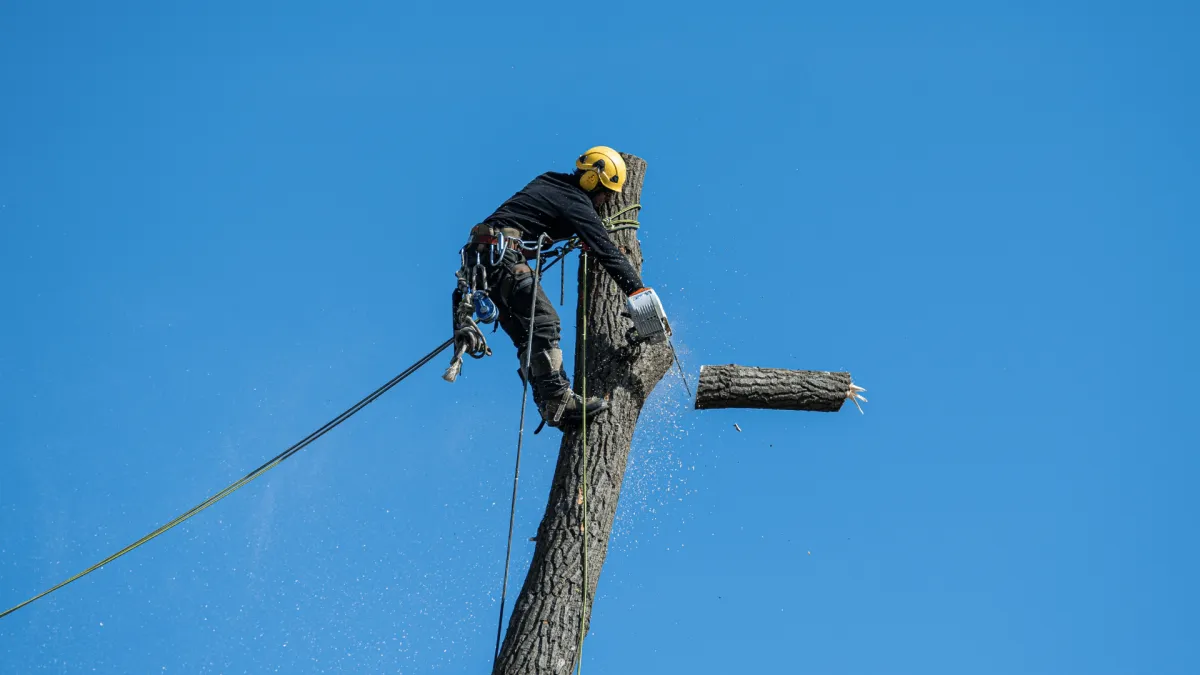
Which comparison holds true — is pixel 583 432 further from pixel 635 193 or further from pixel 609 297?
pixel 635 193

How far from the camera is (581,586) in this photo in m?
5.67

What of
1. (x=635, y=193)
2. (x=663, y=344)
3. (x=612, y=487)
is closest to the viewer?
(x=612, y=487)

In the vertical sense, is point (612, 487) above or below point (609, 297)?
below

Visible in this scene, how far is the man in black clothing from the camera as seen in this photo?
6.23m

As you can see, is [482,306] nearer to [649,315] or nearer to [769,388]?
[649,315]

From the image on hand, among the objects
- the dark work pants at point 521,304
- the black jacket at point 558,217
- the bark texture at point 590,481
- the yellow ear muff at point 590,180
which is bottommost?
the bark texture at point 590,481

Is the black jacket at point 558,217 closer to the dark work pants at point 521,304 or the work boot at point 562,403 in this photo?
the dark work pants at point 521,304

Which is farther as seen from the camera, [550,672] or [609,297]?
[609,297]

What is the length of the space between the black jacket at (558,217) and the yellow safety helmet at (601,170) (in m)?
0.08

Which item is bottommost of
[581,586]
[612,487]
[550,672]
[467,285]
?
[550,672]

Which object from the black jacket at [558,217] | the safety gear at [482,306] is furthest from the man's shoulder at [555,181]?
the safety gear at [482,306]

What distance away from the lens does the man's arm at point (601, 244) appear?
6.36m

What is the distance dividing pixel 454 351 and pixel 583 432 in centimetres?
78

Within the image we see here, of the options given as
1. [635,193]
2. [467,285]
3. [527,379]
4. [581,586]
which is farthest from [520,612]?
[635,193]
